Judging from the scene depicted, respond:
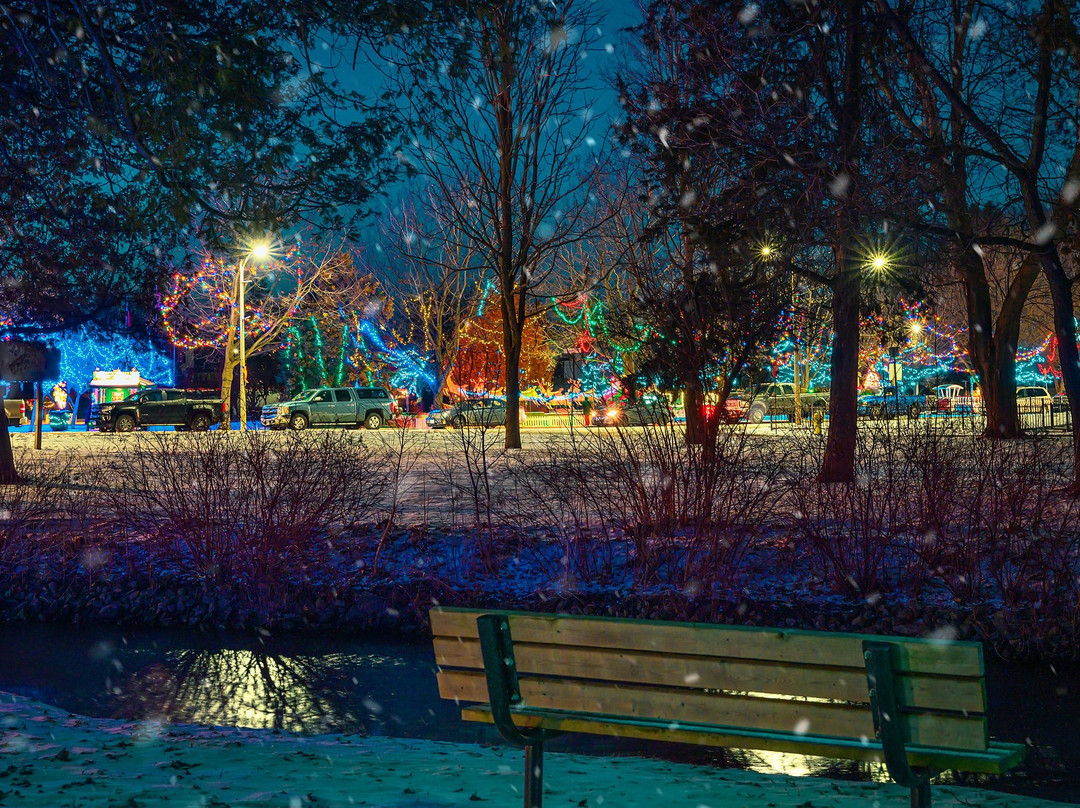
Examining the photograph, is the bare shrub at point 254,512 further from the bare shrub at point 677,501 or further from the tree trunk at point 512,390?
the tree trunk at point 512,390

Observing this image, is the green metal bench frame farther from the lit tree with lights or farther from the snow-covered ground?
the lit tree with lights

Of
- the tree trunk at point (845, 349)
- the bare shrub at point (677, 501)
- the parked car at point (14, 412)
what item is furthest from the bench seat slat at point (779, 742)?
the parked car at point (14, 412)

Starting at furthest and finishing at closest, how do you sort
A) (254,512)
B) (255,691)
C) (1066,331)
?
(1066,331) < (254,512) < (255,691)

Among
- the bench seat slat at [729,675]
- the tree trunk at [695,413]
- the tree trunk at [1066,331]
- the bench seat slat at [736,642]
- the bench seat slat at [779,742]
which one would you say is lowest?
the bench seat slat at [779,742]

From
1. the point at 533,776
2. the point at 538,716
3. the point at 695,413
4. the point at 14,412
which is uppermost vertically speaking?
the point at 14,412

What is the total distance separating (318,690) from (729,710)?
4.83 meters

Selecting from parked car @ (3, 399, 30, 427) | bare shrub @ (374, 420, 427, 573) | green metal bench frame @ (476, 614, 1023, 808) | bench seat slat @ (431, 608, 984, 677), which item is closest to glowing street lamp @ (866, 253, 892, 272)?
bare shrub @ (374, 420, 427, 573)

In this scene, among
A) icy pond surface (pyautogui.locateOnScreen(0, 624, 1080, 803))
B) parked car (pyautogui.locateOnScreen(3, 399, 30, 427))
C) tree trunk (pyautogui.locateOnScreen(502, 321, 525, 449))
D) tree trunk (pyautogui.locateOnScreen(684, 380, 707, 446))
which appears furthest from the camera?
Result: parked car (pyautogui.locateOnScreen(3, 399, 30, 427))

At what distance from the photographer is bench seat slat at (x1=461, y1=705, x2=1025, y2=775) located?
3.48 metres

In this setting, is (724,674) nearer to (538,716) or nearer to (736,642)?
(736,642)

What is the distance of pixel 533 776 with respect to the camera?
4328 millimetres

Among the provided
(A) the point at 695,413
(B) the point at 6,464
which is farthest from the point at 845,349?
(B) the point at 6,464

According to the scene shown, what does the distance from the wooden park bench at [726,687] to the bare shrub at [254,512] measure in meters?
6.83

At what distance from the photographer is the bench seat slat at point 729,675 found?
3414mm
